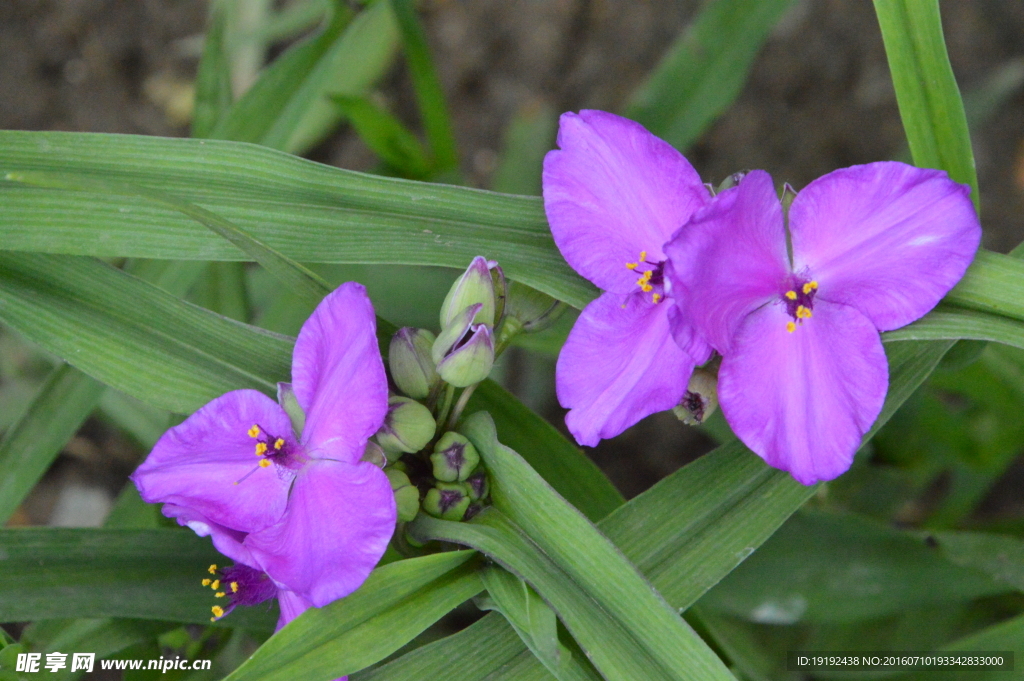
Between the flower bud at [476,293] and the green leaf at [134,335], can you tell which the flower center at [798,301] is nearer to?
the flower bud at [476,293]

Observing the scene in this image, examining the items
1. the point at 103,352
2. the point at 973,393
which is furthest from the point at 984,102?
the point at 103,352

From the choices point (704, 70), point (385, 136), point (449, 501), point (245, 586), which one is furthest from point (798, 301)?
point (385, 136)

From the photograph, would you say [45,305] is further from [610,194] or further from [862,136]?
[862,136]

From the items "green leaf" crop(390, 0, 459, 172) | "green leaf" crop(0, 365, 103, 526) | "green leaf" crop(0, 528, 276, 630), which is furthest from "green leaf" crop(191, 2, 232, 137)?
"green leaf" crop(0, 528, 276, 630)

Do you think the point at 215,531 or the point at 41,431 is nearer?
the point at 215,531

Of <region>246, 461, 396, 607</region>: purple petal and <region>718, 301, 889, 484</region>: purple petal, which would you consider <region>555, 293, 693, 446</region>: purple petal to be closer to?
<region>718, 301, 889, 484</region>: purple petal

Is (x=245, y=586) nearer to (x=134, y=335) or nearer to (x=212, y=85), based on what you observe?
(x=134, y=335)
